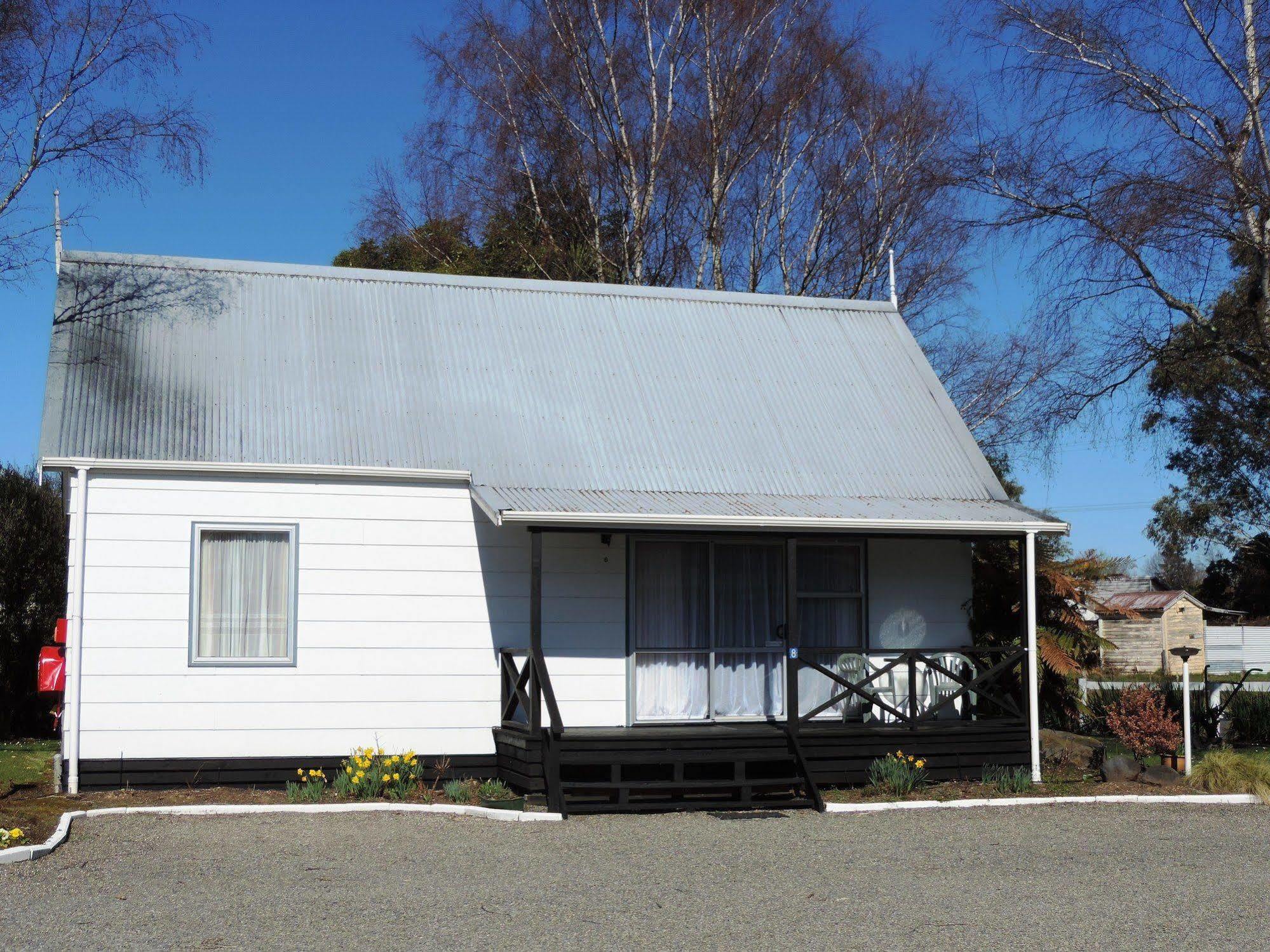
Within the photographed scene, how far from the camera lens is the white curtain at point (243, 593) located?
1166 centimetres

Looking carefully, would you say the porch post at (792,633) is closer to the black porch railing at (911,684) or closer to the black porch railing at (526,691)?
the black porch railing at (911,684)

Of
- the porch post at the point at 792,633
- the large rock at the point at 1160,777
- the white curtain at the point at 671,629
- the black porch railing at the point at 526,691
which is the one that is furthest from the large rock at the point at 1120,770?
the black porch railing at the point at 526,691

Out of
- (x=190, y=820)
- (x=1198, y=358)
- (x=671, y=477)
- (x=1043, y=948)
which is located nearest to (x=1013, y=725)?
(x=671, y=477)

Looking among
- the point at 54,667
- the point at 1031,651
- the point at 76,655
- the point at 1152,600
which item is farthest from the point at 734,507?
the point at 1152,600

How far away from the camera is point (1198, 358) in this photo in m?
15.4

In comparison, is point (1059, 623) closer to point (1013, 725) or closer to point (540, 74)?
point (1013, 725)

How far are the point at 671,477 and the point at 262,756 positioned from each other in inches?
178

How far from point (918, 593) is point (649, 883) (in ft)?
20.7

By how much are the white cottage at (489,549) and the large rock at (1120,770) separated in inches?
30.4

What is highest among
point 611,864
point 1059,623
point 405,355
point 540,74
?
point 540,74

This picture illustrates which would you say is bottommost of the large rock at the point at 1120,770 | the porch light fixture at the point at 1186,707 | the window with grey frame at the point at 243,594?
the large rock at the point at 1120,770

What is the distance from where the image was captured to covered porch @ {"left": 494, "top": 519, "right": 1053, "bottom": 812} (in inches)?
452

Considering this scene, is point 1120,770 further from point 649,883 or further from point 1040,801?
point 649,883

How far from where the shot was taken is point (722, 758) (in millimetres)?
11688
